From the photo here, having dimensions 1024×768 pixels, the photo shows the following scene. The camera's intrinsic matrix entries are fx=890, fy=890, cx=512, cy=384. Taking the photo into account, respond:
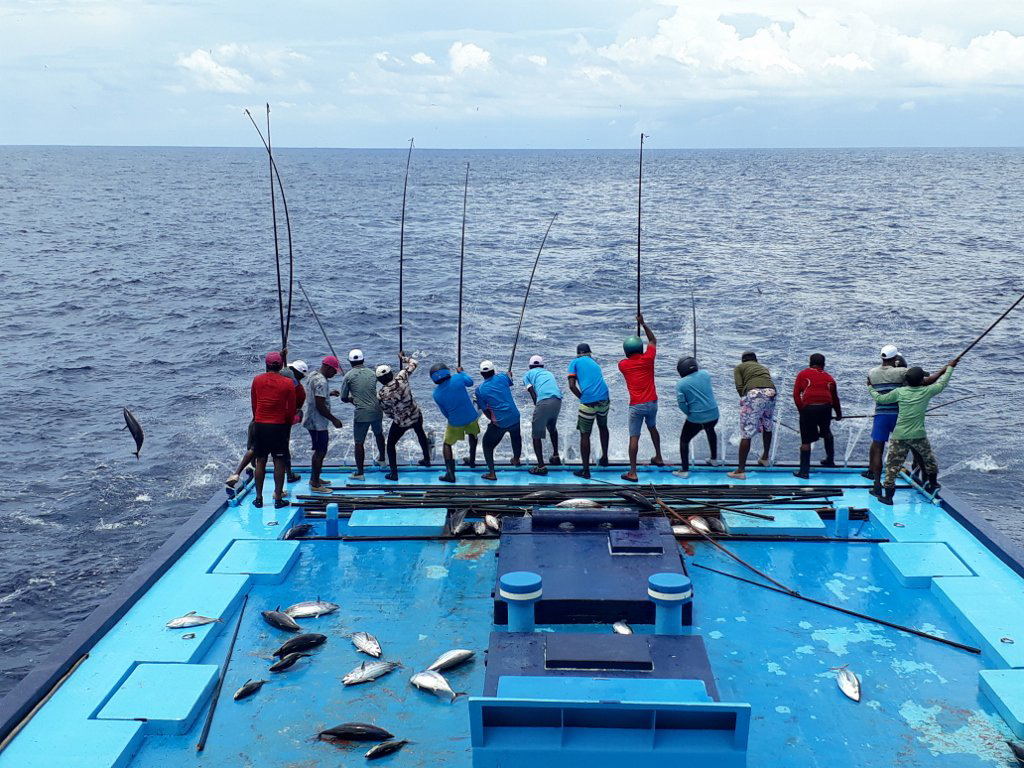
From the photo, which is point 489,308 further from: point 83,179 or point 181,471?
point 83,179

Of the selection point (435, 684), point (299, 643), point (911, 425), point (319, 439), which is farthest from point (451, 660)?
point (911, 425)

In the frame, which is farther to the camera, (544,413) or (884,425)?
(544,413)

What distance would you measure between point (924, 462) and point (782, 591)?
2.80 metres

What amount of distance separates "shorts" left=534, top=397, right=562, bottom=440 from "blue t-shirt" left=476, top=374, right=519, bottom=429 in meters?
0.32

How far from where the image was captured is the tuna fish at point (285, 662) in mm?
6426

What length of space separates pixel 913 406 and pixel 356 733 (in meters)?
6.30

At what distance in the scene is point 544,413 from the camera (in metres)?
9.99

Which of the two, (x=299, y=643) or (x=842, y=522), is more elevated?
(x=842, y=522)

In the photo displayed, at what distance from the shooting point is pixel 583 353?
1005 cm

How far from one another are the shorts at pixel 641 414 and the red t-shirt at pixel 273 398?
3.70 m

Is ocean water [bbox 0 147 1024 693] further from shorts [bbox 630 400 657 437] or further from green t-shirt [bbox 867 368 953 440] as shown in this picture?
green t-shirt [bbox 867 368 953 440]

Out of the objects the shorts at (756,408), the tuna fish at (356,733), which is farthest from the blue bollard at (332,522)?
the shorts at (756,408)

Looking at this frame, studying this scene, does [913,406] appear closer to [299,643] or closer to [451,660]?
[451,660]

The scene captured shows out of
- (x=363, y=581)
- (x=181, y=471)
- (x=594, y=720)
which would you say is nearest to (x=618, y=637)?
(x=594, y=720)
